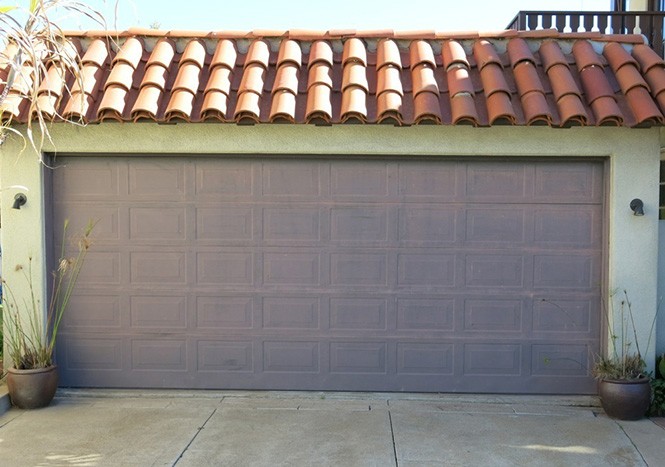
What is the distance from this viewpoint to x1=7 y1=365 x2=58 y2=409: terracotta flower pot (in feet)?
21.2

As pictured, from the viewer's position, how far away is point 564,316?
7.01 metres

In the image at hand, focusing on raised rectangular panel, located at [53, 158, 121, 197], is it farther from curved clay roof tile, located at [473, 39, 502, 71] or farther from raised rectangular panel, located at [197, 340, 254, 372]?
curved clay roof tile, located at [473, 39, 502, 71]

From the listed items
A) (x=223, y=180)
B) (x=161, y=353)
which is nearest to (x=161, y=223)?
(x=223, y=180)

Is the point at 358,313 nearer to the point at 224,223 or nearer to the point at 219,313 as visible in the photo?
the point at 219,313

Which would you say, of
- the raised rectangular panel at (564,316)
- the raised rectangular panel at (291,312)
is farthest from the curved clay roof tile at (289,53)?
the raised rectangular panel at (564,316)

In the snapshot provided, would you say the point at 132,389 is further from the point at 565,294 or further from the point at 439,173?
the point at 565,294

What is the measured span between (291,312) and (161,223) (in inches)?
63.8

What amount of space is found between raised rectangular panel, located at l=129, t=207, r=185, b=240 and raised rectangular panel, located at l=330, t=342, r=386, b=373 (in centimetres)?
198

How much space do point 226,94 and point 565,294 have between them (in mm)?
3898

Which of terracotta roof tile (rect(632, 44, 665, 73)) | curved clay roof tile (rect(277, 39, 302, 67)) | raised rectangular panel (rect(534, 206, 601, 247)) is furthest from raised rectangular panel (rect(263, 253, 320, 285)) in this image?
terracotta roof tile (rect(632, 44, 665, 73))

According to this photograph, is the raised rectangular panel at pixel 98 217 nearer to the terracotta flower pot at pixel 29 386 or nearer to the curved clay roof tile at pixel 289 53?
the terracotta flower pot at pixel 29 386

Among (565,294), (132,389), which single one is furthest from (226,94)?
(565,294)

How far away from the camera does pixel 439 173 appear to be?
23.1ft

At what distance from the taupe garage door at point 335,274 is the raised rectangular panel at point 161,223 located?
0.01 metres
